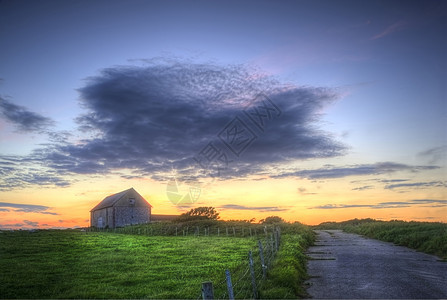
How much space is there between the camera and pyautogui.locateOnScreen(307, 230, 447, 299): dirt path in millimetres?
10461

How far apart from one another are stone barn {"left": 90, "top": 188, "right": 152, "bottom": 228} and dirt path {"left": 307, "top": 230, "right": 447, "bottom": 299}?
5332 centimetres

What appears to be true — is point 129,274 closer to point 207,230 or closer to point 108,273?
point 108,273

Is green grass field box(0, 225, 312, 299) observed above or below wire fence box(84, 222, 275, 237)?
above

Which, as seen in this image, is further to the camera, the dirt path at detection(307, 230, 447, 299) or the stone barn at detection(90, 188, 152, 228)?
the stone barn at detection(90, 188, 152, 228)

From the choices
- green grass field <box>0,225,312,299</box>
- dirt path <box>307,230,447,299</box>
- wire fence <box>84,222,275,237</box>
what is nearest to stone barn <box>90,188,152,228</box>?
wire fence <box>84,222,275,237</box>

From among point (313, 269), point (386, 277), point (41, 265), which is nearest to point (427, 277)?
point (386, 277)

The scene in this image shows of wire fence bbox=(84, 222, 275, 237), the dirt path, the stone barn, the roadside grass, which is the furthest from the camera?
the stone barn

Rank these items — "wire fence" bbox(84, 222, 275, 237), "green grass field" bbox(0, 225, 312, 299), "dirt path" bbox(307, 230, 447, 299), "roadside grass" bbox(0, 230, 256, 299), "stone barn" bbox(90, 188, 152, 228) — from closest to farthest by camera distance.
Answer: "dirt path" bbox(307, 230, 447, 299) → "green grass field" bbox(0, 225, 312, 299) → "roadside grass" bbox(0, 230, 256, 299) → "wire fence" bbox(84, 222, 275, 237) → "stone barn" bbox(90, 188, 152, 228)

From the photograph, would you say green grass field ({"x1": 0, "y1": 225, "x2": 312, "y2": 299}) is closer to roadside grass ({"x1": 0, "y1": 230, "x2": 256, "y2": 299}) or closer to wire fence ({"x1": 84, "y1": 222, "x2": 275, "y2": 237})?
roadside grass ({"x1": 0, "y1": 230, "x2": 256, "y2": 299})

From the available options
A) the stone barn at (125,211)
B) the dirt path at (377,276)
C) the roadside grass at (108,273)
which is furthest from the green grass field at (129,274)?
the stone barn at (125,211)

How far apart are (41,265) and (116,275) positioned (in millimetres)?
5912

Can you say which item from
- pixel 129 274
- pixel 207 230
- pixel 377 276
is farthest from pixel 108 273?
pixel 207 230

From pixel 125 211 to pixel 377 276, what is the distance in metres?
59.3

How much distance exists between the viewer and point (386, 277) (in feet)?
41.6
